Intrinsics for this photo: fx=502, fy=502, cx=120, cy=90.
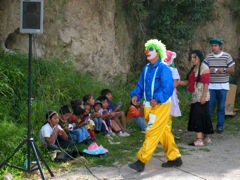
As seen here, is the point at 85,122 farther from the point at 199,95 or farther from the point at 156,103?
the point at 199,95

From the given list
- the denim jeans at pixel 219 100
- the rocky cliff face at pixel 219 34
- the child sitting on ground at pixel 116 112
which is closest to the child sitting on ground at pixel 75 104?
the child sitting on ground at pixel 116 112

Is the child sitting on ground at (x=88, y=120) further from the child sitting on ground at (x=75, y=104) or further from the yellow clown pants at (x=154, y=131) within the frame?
the yellow clown pants at (x=154, y=131)

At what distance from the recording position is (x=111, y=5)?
1074 cm

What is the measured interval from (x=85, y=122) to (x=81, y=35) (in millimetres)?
2667

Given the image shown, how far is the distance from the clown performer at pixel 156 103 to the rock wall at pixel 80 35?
3265 mm

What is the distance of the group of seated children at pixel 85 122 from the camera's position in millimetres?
7438

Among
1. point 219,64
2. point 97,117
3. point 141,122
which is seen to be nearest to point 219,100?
point 219,64

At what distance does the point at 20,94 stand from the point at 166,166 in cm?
287

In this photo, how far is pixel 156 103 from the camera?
6.73m

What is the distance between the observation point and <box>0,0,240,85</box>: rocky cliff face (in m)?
9.61

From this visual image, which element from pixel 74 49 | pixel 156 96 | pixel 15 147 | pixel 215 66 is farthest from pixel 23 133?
pixel 215 66

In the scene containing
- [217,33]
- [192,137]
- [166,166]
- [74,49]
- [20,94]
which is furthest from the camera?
[217,33]

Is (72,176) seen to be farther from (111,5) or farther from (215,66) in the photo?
(111,5)

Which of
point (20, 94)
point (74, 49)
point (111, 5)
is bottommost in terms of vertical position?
point (20, 94)
